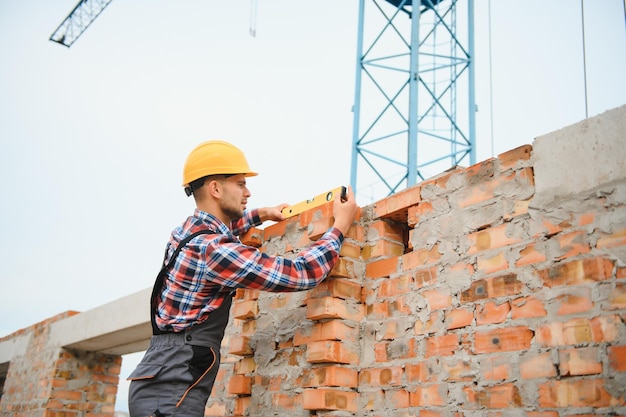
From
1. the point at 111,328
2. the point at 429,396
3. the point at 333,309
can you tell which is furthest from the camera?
the point at 111,328

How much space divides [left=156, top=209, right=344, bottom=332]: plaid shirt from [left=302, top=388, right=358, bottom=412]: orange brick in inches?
17.5

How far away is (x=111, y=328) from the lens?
6.36m

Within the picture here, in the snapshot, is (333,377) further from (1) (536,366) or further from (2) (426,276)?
(1) (536,366)

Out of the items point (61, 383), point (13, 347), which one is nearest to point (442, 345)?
point (61, 383)

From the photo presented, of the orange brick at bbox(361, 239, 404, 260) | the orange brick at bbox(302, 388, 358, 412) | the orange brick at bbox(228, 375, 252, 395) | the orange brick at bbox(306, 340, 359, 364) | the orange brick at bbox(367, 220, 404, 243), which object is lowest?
the orange brick at bbox(302, 388, 358, 412)

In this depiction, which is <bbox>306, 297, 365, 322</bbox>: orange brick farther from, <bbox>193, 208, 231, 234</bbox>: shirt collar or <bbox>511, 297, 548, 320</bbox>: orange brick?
<bbox>511, 297, 548, 320</bbox>: orange brick

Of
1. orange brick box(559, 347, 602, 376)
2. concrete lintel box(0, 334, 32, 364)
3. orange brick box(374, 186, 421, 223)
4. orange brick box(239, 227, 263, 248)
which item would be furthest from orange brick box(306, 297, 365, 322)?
concrete lintel box(0, 334, 32, 364)

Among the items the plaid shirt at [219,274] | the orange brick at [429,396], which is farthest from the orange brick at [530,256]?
the plaid shirt at [219,274]

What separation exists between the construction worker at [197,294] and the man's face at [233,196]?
0.07 metres

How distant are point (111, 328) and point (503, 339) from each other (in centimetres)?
487

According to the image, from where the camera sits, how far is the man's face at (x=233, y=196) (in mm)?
2854

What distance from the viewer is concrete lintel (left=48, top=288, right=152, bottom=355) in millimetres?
6023

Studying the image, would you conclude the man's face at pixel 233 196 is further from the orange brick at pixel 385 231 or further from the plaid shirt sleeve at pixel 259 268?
the orange brick at pixel 385 231

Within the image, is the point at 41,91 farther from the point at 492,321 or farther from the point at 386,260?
the point at 492,321
